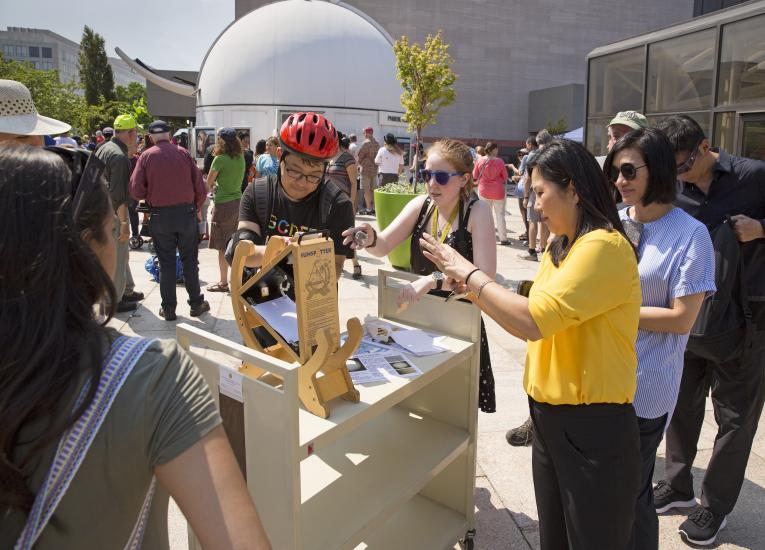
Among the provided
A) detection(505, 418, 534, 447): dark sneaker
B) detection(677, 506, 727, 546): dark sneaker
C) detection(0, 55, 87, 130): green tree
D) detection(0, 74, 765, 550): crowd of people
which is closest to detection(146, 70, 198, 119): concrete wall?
detection(0, 55, 87, 130): green tree

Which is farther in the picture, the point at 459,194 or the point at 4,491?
the point at 459,194

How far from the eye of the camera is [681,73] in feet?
20.5

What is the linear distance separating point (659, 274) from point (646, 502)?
0.94m

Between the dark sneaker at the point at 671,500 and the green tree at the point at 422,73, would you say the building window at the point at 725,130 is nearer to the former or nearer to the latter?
the dark sneaker at the point at 671,500

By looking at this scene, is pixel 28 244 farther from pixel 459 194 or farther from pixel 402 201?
pixel 402 201

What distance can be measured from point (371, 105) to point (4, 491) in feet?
77.9

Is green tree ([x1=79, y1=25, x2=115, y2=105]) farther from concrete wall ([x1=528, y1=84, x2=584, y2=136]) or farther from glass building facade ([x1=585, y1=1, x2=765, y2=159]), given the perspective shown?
glass building facade ([x1=585, y1=1, x2=765, y2=159])

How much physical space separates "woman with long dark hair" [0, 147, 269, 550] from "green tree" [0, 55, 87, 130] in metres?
30.6

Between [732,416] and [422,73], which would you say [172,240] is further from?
[422,73]

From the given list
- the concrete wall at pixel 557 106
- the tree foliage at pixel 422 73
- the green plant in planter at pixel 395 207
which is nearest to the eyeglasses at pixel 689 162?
the green plant in planter at pixel 395 207

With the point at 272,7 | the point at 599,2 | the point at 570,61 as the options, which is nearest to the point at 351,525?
the point at 272,7

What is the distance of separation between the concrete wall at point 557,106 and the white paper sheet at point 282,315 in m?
32.6

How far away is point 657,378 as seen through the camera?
243 centimetres

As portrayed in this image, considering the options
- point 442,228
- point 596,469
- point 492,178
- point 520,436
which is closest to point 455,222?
point 442,228
